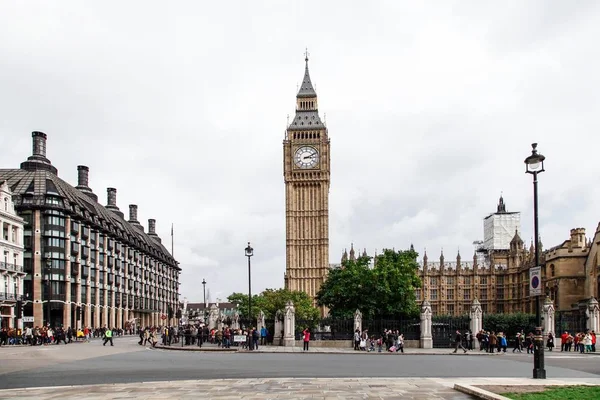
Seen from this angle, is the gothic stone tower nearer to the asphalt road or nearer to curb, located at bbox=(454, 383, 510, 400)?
the asphalt road

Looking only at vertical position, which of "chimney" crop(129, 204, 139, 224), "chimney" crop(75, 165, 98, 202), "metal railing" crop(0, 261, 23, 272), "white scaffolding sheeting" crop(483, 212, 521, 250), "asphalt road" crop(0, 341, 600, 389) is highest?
"chimney" crop(75, 165, 98, 202)

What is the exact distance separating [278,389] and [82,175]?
10302 centimetres

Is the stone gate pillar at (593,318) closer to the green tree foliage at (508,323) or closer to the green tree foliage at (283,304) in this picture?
the green tree foliage at (508,323)

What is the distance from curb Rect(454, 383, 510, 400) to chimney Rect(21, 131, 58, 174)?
7735 cm

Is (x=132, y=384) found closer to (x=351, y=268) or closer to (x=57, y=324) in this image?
(x=351, y=268)

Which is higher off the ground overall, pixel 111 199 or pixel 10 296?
pixel 111 199

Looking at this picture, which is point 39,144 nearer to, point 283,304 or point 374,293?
point 283,304

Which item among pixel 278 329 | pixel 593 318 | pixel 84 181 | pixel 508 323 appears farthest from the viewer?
pixel 84 181

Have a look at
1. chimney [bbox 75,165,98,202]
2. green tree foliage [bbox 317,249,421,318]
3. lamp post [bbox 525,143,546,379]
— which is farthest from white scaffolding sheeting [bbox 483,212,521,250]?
lamp post [bbox 525,143,546,379]

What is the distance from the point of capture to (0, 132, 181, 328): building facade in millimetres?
76625

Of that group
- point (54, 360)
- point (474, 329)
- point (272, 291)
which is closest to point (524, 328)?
point (474, 329)

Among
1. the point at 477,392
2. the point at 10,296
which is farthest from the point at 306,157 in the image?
the point at 477,392

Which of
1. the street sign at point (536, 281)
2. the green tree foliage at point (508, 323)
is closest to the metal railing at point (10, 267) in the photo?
the green tree foliage at point (508, 323)

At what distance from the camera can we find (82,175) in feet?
377
